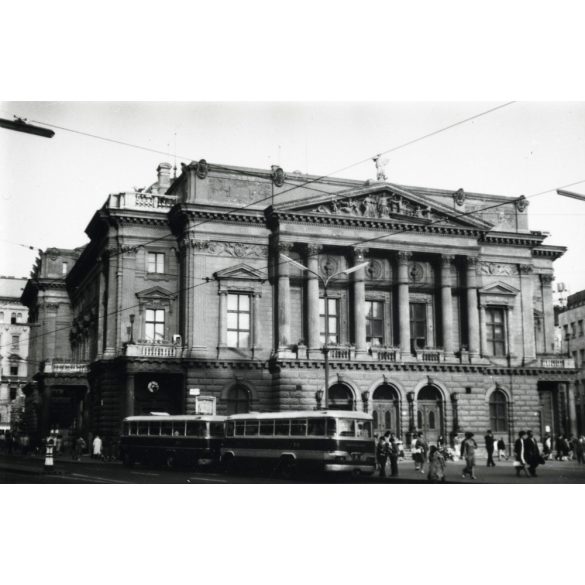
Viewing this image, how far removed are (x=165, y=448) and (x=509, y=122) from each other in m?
20.3

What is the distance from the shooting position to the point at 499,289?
54.0 m

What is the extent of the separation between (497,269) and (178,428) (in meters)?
26.3

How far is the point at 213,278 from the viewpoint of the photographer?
1901 inches

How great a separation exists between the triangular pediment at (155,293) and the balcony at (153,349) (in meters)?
3.19

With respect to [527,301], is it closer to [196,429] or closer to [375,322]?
[375,322]

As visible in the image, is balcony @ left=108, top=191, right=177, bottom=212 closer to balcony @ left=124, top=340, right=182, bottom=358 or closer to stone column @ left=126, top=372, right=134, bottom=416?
balcony @ left=124, top=340, right=182, bottom=358

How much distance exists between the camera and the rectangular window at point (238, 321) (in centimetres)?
4866

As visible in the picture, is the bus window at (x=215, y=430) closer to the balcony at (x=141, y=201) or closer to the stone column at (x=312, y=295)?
the stone column at (x=312, y=295)

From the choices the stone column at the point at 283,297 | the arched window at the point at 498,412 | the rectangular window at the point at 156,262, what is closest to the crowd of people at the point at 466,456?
the arched window at the point at 498,412

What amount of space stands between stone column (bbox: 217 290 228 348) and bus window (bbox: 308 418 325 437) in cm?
1696

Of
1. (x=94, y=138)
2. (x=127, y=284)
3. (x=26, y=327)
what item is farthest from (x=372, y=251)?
(x=26, y=327)

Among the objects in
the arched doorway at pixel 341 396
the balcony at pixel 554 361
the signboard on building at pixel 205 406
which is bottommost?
the signboard on building at pixel 205 406
